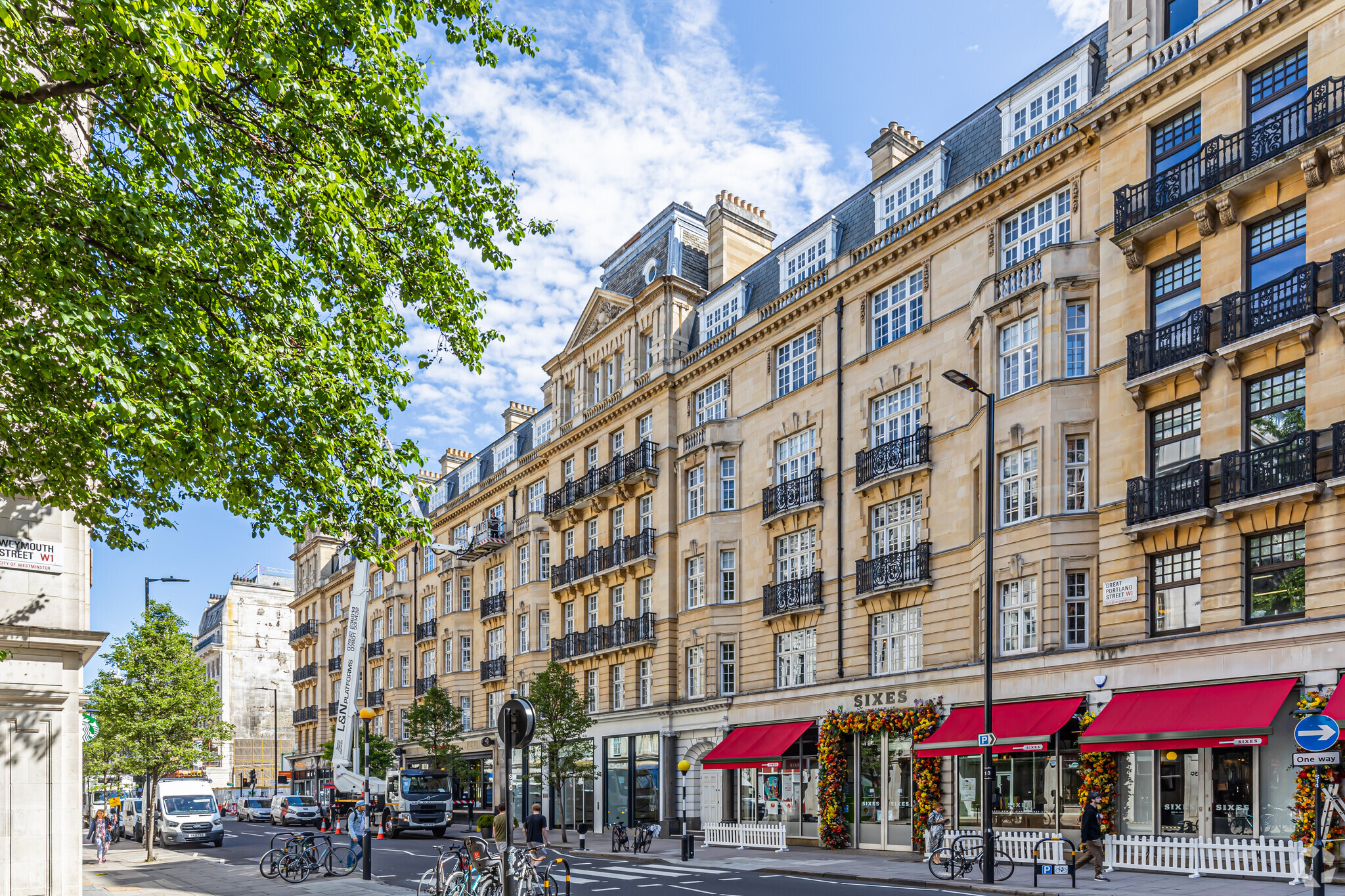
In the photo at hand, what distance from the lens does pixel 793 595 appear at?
32594 millimetres

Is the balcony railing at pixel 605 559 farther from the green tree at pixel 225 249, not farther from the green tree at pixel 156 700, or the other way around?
the green tree at pixel 225 249

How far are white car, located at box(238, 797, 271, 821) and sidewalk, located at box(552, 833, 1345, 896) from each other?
33.2 metres

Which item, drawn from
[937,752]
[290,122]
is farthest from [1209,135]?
[290,122]

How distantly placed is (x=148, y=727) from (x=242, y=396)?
2907cm

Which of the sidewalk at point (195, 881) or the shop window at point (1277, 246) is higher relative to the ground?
the shop window at point (1277, 246)

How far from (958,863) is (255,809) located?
51.1 m

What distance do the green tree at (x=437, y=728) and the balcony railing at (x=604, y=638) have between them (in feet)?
24.8

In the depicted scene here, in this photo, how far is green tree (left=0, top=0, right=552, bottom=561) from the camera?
29.3 ft

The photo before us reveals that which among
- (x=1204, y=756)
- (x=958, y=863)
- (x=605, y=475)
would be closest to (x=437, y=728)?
(x=605, y=475)

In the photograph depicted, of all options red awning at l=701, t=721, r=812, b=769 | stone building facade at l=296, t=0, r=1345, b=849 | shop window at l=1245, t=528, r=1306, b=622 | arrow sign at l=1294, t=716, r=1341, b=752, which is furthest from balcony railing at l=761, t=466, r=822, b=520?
arrow sign at l=1294, t=716, r=1341, b=752

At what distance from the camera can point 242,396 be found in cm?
1015

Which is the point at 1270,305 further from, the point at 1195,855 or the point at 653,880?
the point at 653,880

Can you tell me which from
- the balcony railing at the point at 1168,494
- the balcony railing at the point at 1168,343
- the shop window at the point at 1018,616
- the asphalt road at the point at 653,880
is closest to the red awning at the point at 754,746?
the asphalt road at the point at 653,880

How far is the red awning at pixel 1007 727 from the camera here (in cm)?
2302
